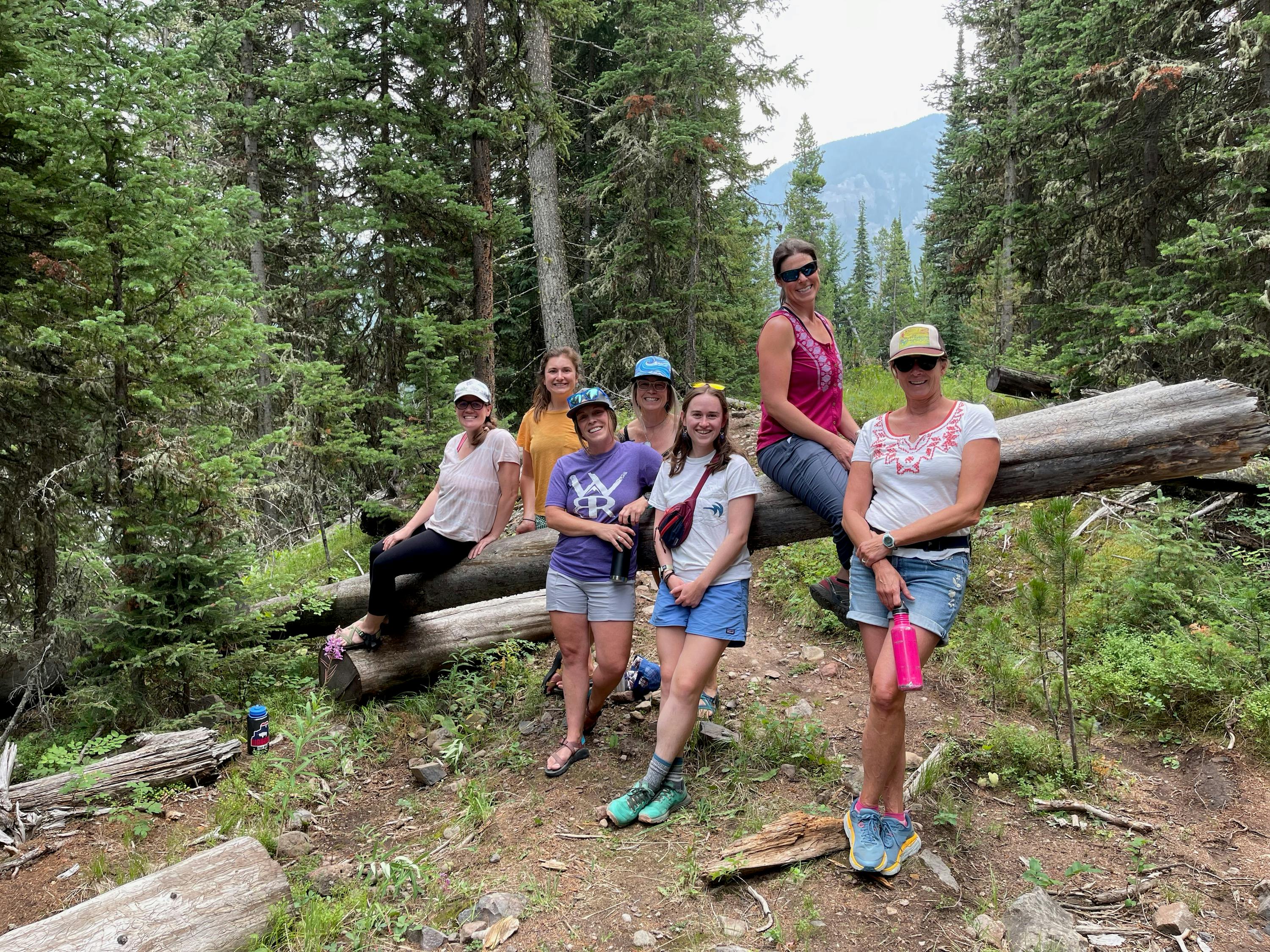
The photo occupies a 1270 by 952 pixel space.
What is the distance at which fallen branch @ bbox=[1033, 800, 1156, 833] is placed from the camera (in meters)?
3.95

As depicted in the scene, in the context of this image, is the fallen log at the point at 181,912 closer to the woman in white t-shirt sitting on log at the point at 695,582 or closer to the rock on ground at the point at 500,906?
the rock on ground at the point at 500,906

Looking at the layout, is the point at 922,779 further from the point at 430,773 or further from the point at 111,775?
the point at 111,775

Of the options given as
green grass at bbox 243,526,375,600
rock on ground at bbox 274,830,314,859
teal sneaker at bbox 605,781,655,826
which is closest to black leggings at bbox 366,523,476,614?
rock on ground at bbox 274,830,314,859

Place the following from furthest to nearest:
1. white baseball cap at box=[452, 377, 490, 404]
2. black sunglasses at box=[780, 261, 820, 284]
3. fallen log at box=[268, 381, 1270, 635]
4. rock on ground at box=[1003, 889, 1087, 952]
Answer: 1. white baseball cap at box=[452, 377, 490, 404]
2. black sunglasses at box=[780, 261, 820, 284]
3. fallen log at box=[268, 381, 1270, 635]
4. rock on ground at box=[1003, 889, 1087, 952]

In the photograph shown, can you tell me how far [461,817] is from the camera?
4.60m

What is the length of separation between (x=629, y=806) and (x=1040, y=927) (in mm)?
2134

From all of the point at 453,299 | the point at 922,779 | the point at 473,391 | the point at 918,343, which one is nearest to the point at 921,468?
the point at 918,343

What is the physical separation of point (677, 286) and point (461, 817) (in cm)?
1381

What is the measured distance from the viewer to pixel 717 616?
13.7ft

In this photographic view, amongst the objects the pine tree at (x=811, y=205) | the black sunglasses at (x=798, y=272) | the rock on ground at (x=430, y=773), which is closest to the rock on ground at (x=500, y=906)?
the rock on ground at (x=430, y=773)

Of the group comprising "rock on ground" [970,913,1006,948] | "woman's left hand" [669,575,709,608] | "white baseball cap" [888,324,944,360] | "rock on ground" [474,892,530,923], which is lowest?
"rock on ground" [970,913,1006,948]

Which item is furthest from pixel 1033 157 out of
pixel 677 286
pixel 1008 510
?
pixel 1008 510

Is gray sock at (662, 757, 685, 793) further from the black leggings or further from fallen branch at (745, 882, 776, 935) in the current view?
the black leggings

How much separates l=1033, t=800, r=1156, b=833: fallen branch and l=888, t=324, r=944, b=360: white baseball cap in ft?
9.15
